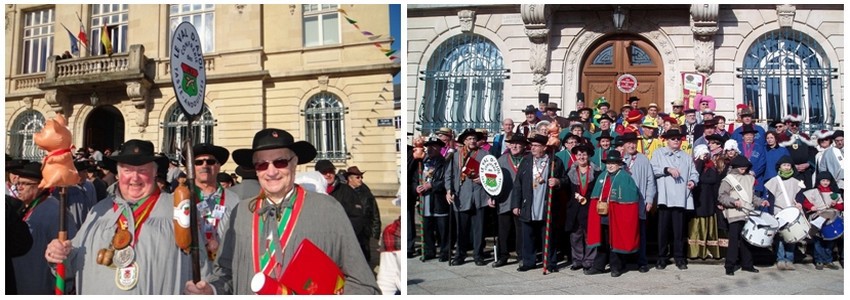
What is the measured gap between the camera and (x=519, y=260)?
6719mm

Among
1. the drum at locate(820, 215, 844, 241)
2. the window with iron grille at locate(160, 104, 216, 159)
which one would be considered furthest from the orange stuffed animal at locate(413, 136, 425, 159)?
the drum at locate(820, 215, 844, 241)

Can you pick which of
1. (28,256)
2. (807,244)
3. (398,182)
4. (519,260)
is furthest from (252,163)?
(807,244)

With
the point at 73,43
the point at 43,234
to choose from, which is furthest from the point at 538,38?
the point at 43,234

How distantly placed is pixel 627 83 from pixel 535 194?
3.36 meters

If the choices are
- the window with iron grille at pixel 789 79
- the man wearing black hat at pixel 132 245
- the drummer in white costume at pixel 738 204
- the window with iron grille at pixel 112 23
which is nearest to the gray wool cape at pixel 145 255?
the man wearing black hat at pixel 132 245

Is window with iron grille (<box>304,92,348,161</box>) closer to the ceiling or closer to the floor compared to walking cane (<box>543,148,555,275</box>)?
closer to the ceiling

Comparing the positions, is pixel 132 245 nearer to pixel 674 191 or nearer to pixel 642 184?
pixel 642 184

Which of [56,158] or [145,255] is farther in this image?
[56,158]

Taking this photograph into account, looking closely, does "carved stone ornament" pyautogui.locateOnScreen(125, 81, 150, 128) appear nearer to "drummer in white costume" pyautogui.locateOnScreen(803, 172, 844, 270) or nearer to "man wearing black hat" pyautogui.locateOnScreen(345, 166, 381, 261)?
"man wearing black hat" pyautogui.locateOnScreen(345, 166, 381, 261)

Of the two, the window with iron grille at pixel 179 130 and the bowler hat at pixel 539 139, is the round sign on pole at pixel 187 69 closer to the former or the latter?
the window with iron grille at pixel 179 130

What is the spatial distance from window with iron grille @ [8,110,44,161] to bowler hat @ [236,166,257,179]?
1.65m

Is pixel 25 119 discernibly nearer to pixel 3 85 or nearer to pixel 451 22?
pixel 3 85

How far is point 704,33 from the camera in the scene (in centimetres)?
869

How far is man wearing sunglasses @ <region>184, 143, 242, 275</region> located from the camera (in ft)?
15.4
